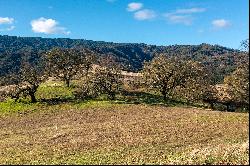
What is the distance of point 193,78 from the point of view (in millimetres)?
105125

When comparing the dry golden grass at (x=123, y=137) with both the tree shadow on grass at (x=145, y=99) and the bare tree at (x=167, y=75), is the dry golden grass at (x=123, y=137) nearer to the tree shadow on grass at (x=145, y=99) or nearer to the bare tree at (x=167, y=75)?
the tree shadow on grass at (x=145, y=99)

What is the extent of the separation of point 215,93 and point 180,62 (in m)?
17.3

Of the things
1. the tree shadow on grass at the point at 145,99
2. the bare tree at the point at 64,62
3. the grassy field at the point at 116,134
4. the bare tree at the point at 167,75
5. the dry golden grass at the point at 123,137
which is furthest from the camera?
the bare tree at the point at 64,62

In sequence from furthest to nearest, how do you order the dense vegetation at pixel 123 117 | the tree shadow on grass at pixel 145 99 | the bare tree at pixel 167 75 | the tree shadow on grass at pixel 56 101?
the bare tree at pixel 167 75 < the tree shadow on grass at pixel 56 101 < the tree shadow on grass at pixel 145 99 < the dense vegetation at pixel 123 117

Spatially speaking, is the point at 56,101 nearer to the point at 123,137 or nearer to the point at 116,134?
the point at 116,134

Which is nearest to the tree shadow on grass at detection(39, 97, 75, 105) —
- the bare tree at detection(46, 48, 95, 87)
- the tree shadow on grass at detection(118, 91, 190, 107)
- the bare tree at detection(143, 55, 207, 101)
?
the tree shadow on grass at detection(118, 91, 190, 107)

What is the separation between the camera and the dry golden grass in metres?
39.1

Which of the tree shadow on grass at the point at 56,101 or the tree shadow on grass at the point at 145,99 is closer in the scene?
the tree shadow on grass at the point at 145,99

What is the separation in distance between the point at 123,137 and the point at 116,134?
9.67 ft

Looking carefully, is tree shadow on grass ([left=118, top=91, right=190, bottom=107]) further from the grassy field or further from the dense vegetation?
the grassy field

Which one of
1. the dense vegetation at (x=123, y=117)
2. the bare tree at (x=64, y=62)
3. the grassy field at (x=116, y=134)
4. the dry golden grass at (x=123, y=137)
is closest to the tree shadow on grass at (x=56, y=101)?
the dense vegetation at (x=123, y=117)

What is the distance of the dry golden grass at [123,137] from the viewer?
128 ft

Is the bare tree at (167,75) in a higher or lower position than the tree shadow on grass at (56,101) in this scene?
higher

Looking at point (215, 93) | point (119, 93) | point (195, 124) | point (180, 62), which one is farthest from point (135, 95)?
point (195, 124)
